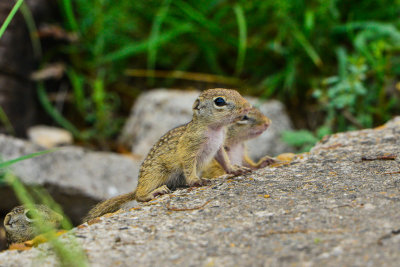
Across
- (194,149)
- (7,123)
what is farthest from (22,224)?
(7,123)

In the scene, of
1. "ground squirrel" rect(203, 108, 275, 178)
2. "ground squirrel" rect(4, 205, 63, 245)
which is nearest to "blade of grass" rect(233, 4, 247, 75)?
"ground squirrel" rect(203, 108, 275, 178)

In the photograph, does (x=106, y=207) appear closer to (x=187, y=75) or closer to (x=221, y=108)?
(x=221, y=108)

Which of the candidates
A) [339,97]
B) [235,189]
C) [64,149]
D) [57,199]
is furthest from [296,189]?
[64,149]

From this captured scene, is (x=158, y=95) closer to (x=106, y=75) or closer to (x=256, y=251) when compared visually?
(x=106, y=75)

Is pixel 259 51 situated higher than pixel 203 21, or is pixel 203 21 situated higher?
pixel 203 21

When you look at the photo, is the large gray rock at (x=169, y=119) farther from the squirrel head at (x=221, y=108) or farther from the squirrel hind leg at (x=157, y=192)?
the squirrel hind leg at (x=157, y=192)

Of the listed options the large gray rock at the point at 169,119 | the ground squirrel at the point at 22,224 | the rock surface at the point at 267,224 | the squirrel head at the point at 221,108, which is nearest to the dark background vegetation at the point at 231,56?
the large gray rock at the point at 169,119

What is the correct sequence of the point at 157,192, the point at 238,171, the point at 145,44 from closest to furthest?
the point at 157,192, the point at 238,171, the point at 145,44

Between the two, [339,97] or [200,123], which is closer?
[200,123]
